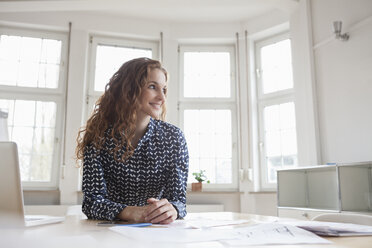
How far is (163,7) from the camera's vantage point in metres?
4.05

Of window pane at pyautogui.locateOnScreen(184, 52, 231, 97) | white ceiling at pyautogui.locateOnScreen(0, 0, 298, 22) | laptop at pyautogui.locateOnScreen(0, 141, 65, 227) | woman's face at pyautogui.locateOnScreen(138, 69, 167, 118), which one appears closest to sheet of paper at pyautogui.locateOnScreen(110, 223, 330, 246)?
laptop at pyautogui.locateOnScreen(0, 141, 65, 227)

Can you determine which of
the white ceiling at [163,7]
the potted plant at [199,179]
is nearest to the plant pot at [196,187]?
the potted plant at [199,179]

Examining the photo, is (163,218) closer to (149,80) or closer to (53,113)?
(149,80)

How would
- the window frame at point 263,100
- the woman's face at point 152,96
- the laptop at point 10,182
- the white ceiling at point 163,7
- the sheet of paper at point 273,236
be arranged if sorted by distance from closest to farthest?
the sheet of paper at point 273,236 → the laptop at point 10,182 → the woman's face at point 152,96 → the white ceiling at point 163,7 → the window frame at point 263,100

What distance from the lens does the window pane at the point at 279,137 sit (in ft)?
→ 13.8

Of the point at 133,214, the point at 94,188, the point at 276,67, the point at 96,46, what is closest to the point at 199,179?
the point at 276,67

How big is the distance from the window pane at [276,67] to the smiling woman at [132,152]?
3.07 metres

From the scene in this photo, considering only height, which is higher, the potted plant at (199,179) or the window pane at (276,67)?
the window pane at (276,67)

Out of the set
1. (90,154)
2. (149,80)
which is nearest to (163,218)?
(90,154)

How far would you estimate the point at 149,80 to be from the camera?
165 cm

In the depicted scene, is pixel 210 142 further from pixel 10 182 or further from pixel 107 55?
pixel 10 182

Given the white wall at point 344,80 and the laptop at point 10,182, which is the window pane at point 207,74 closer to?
the white wall at point 344,80

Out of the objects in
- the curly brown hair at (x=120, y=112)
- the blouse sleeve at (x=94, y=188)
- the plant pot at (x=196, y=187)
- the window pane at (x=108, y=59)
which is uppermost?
the window pane at (x=108, y=59)

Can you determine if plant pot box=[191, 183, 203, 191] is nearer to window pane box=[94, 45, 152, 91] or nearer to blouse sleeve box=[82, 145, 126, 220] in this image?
window pane box=[94, 45, 152, 91]
